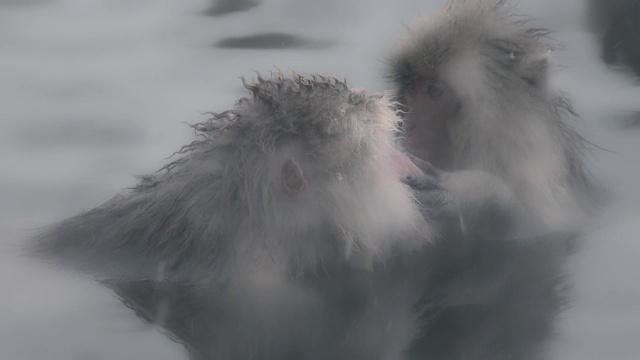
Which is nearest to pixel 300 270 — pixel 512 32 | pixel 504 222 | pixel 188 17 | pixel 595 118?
pixel 504 222

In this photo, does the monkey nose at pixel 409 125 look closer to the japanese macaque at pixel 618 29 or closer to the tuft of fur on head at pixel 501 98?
the tuft of fur on head at pixel 501 98

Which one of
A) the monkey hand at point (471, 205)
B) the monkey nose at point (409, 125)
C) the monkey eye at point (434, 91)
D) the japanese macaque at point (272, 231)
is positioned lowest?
the japanese macaque at point (272, 231)

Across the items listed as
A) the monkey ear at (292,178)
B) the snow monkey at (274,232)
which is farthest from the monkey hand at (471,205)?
the monkey ear at (292,178)

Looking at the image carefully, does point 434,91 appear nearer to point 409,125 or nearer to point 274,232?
point 409,125

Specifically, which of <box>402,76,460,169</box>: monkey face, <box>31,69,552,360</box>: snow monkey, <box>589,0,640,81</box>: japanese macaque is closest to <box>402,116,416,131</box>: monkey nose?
<box>402,76,460,169</box>: monkey face

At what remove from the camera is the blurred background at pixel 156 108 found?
2.66 metres

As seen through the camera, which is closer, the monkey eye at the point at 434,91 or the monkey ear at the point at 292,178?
the monkey ear at the point at 292,178

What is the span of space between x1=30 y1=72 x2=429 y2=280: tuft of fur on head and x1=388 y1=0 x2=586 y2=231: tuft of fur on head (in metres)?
0.92

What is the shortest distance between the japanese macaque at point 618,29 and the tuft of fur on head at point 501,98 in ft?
4.29

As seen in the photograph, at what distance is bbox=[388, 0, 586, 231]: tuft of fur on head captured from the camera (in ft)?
12.4

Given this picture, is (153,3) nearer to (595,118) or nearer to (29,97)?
(29,97)

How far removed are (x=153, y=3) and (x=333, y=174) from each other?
3.30 metres

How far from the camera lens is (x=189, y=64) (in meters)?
5.00

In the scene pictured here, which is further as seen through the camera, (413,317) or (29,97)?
(29,97)
